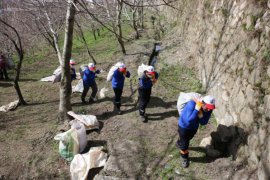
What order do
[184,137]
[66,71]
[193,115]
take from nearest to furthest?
[193,115] < [184,137] < [66,71]

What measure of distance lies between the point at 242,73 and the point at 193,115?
5.73ft

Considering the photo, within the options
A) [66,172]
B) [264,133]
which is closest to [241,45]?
[264,133]

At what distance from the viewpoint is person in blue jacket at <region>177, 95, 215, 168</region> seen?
4922 mm

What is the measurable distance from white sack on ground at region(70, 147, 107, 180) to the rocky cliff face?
265cm

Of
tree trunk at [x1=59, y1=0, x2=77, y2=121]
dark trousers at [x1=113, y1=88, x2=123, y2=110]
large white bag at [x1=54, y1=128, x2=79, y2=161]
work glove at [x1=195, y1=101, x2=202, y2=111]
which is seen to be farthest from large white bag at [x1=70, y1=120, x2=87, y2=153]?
work glove at [x1=195, y1=101, x2=202, y2=111]

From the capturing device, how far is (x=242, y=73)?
596 cm

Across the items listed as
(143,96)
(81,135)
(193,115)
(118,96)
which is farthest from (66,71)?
(193,115)

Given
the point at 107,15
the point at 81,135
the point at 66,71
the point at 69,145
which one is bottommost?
the point at 69,145

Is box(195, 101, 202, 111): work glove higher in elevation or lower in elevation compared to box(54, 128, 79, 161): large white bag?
higher

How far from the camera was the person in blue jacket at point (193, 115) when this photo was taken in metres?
4.92

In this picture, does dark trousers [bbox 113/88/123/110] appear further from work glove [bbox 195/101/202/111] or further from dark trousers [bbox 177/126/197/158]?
work glove [bbox 195/101/202/111]

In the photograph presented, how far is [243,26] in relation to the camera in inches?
253

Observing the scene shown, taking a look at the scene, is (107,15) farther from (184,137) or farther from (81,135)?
(184,137)

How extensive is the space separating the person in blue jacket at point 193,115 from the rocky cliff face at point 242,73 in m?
0.85
